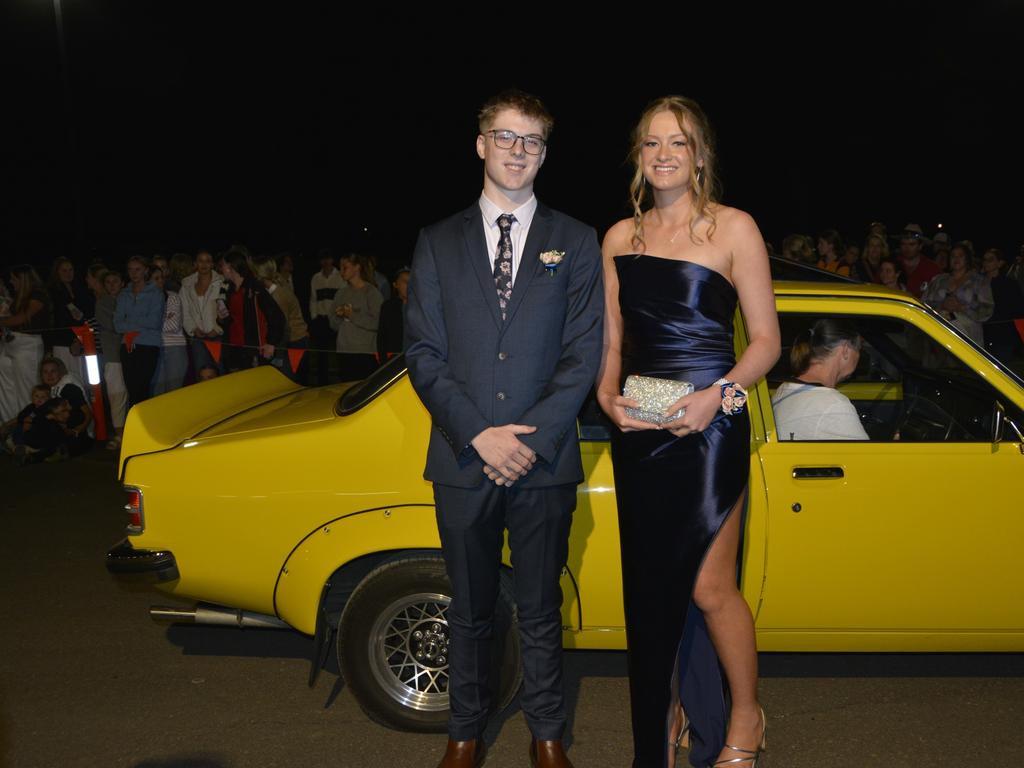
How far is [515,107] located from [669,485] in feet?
4.05

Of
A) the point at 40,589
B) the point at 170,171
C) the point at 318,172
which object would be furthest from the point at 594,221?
the point at 40,589

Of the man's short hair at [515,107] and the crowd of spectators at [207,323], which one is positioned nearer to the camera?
the man's short hair at [515,107]

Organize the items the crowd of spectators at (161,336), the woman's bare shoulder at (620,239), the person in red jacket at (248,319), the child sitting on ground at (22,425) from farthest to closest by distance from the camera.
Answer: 1. the person in red jacket at (248,319)
2. the crowd of spectators at (161,336)
3. the child sitting on ground at (22,425)
4. the woman's bare shoulder at (620,239)

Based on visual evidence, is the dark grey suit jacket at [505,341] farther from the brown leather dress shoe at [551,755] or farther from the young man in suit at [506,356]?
the brown leather dress shoe at [551,755]

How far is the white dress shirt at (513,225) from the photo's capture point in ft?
10.3

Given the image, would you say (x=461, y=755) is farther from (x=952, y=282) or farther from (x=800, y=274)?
(x=952, y=282)

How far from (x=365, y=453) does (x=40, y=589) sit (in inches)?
110

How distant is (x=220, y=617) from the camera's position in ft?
13.1

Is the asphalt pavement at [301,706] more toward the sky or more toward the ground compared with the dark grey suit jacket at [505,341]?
more toward the ground

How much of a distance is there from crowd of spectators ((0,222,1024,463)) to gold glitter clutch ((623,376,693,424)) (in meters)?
6.08

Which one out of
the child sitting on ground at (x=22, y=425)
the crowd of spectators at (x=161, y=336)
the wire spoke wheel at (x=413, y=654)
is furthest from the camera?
the crowd of spectators at (x=161, y=336)

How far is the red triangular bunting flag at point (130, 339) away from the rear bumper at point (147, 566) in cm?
611

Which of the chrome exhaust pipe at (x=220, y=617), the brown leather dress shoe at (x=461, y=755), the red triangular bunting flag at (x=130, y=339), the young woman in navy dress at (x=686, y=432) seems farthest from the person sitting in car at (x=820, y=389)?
the red triangular bunting flag at (x=130, y=339)

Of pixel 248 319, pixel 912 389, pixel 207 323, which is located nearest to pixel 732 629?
pixel 912 389
